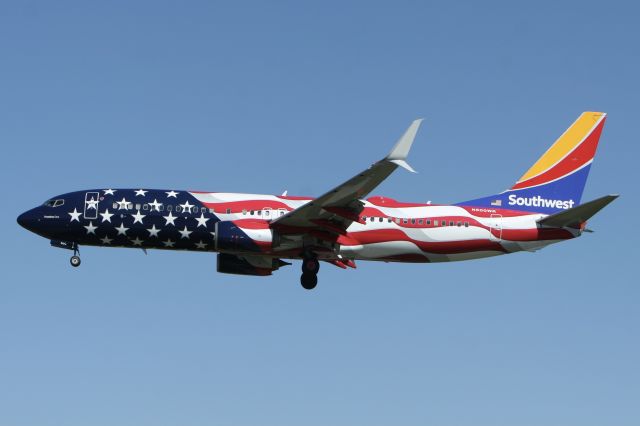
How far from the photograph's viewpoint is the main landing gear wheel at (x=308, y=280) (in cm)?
5916

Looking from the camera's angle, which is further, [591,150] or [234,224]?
[591,150]

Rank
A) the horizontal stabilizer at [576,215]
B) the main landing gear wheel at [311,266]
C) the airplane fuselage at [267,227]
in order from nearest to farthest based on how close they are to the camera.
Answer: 1. the horizontal stabilizer at [576,215]
2. the airplane fuselage at [267,227]
3. the main landing gear wheel at [311,266]

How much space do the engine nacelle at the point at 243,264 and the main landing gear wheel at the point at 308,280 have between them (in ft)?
9.11

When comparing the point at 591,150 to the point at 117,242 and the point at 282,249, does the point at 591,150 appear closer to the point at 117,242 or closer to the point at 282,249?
the point at 282,249

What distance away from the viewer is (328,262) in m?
60.8

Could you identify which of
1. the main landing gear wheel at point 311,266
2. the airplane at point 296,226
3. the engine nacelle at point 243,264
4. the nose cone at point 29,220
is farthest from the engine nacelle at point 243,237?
the nose cone at point 29,220

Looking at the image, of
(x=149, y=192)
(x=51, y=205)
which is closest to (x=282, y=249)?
(x=149, y=192)

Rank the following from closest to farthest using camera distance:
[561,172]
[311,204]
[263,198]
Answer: [311,204] < [263,198] < [561,172]

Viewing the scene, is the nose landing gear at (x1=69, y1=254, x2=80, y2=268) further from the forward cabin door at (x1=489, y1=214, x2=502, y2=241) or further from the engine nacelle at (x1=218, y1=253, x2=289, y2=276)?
the forward cabin door at (x1=489, y1=214, x2=502, y2=241)

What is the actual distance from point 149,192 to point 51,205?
5469 mm

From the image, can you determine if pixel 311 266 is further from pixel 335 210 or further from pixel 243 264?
pixel 243 264

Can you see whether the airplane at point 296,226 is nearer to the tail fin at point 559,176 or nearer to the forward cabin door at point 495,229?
the forward cabin door at point 495,229

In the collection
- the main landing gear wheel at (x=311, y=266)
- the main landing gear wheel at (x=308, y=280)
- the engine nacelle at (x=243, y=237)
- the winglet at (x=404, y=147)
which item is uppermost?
the winglet at (x=404, y=147)

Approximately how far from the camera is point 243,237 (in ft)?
189
